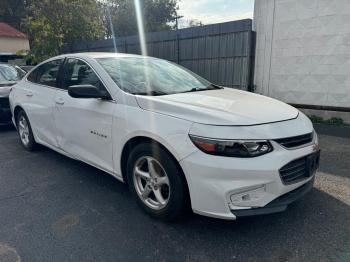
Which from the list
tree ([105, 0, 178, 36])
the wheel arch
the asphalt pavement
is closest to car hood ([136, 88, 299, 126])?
the asphalt pavement

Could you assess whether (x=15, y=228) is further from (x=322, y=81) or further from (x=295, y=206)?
(x=322, y=81)

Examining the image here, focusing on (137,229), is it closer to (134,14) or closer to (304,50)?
(304,50)

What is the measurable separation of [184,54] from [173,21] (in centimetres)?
2531

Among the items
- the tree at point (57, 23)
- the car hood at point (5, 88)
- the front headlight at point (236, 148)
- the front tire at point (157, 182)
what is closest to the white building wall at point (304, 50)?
the front headlight at point (236, 148)

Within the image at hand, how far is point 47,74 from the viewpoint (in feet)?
Result: 14.1

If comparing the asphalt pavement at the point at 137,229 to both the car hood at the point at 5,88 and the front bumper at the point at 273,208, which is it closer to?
the front bumper at the point at 273,208

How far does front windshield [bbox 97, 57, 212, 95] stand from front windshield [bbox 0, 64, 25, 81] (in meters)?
4.63

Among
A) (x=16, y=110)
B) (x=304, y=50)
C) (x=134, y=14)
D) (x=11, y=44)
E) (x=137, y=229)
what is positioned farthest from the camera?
(x=11, y=44)

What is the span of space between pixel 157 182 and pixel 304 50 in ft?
19.3

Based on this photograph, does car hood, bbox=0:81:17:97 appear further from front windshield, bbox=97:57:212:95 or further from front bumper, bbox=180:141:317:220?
front bumper, bbox=180:141:317:220

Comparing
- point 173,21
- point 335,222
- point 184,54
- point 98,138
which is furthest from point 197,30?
point 173,21

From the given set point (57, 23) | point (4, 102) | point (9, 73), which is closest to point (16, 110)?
point (4, 102)

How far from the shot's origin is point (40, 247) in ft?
7.98

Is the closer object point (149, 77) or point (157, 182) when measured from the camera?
point (157, 182)
